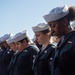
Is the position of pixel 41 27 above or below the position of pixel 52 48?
above

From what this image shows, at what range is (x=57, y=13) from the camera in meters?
4.56

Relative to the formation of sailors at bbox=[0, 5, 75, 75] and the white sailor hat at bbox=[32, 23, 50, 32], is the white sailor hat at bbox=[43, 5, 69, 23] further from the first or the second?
the white sailor hat at bbox=[32, 23, 50, 32]

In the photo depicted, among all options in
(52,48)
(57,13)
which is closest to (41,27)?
(52,48)

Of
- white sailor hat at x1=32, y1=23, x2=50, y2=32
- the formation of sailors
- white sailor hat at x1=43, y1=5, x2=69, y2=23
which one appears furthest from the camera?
white sailor hat at x1=32, y1=23, x2=50, y2=32

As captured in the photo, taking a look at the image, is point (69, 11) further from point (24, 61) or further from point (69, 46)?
point (24, 61)

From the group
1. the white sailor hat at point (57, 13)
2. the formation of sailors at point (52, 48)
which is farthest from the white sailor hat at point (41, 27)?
the white sailor hat at point (57, 13)

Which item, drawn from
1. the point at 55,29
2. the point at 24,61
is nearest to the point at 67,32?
the point at 55,29

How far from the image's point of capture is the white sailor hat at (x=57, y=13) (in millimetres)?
4409

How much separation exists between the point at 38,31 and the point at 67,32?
6.75 feet

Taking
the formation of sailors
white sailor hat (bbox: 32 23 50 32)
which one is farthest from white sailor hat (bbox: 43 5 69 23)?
white sailor hat (bbox: 32 23 50 32)

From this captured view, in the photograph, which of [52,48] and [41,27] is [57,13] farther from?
[41,27]

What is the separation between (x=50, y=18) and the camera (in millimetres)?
4578

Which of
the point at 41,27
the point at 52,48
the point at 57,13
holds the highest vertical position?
the point at 57,13

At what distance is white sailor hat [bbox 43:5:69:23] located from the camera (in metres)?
4.41
